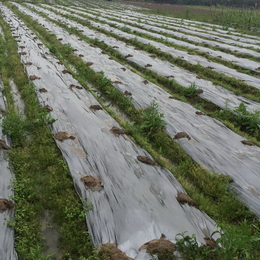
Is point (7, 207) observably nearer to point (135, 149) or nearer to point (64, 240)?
point (64, 240)

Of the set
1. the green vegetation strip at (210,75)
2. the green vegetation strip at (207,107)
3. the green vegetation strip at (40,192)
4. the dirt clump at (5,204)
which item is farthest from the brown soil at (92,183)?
the green vegetation strip at (210,75)

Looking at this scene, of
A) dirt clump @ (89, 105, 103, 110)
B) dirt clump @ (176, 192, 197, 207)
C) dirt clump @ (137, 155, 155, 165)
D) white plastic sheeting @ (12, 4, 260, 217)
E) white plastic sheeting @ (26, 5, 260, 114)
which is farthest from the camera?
white plastic sheeting @ (26, 5, 260, 114)

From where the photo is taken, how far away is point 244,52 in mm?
12508

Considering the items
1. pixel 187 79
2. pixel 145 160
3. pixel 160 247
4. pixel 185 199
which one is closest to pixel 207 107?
pixel 187 79

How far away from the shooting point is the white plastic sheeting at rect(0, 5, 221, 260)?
3312 millimetres

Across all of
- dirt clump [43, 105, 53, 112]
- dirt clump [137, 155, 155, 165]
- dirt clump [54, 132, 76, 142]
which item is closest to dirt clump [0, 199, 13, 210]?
dirt clump [54, 132, 76, 142]

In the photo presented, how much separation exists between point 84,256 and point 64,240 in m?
0.41

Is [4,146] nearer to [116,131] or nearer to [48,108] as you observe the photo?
[48,108]

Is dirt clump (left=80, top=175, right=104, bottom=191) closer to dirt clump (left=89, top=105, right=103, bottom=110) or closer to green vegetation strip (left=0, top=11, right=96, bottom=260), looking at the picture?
green vegetation strip (left=0, top=11, right=96, bottom=260)

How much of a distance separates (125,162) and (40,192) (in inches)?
62.1

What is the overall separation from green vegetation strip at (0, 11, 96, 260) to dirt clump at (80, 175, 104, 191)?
26cm

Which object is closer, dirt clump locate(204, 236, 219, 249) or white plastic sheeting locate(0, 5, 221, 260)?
dirt clump locate(204, 236, 219, 249)

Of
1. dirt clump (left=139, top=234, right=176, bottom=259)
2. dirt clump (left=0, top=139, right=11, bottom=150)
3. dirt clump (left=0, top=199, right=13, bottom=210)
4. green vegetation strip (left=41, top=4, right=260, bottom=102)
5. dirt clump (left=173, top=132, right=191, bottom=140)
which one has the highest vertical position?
green vegetation strip (left=41, top=4, right=260, bottom=102)

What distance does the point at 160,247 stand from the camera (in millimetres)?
3021
